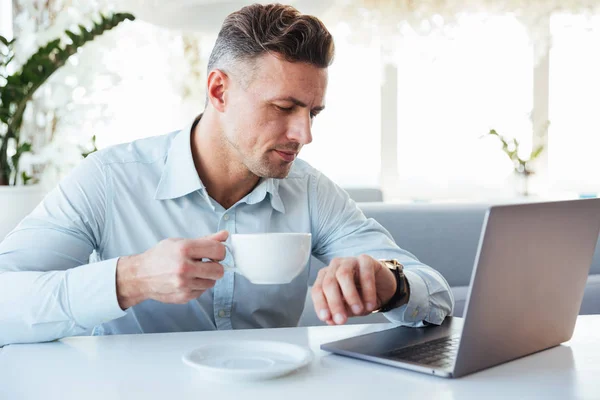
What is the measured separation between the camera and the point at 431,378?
2.73ft

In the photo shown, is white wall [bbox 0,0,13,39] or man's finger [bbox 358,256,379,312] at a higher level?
white wall [bbox 0,0,13,39]

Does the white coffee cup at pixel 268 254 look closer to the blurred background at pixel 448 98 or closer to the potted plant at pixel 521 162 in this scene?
the blurred background at pixel 448 98

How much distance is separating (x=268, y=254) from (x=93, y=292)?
31 cm

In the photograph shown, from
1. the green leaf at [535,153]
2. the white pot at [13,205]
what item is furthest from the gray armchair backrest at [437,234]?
the green leaf at [535,153]

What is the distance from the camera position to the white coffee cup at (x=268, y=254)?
3.02ft

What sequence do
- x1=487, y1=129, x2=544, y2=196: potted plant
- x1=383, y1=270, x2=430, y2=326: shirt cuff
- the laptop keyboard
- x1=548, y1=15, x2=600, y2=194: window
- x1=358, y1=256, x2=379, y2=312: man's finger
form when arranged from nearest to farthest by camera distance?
the laptop keyboard, x1=358, y1=256, x2=379, y2=312: man's finger, x1=383, y1=270, x2=430, y2=326: shirt cuff, x1=487, y1=129, x2=544, y2=196: potted plant, x1=548, y1=15, x2=600, y2=194: window

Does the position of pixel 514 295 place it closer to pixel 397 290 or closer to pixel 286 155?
pixel 397 290

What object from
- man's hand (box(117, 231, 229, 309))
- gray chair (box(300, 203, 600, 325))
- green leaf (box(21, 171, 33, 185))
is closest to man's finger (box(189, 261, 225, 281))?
man's hand (box(117, 231, 229, 309))

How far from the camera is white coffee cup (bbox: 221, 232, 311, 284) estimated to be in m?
0.92

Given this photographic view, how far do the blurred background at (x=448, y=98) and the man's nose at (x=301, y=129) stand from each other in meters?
3.63

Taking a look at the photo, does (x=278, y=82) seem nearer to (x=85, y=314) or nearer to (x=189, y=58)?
(x=85, y=314)

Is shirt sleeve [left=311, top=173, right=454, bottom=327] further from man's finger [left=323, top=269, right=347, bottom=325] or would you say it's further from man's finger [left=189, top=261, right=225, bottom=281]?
man's finger [left=189, top=261, right=225, bottom=281]

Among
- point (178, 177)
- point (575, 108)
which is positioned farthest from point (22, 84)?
point (575, 108)

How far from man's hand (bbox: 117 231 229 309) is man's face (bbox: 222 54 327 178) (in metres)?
0.45
